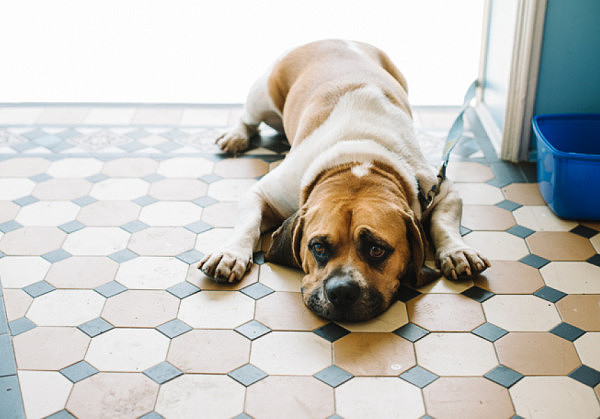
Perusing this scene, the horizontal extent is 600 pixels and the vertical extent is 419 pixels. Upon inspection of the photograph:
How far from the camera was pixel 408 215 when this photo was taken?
280cm

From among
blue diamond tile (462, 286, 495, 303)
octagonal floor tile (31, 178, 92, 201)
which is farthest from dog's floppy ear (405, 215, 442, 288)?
octagonal floor tile (31, 178, 92, 201)

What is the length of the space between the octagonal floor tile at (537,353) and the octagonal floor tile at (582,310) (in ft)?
0.50

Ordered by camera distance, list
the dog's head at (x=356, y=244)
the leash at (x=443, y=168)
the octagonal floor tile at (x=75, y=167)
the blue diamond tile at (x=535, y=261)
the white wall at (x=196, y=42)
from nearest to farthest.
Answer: the dog's head at (x=356, y=244), the blue diamond tile at (x=535, y=261), the leash at (x=443, y=168), the octagonal floor tile at (x=75, y=167), the white wall at (x=196, y=42)

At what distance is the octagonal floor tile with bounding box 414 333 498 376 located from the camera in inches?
98.7

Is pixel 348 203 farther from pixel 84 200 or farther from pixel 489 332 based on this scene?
pixel 84 200

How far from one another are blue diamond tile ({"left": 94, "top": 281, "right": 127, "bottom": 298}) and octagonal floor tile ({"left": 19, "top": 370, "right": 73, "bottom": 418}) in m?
0.52

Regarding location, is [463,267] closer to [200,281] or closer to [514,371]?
[514,371]

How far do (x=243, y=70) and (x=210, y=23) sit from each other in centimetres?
124

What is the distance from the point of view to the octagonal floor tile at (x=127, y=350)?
100 inches

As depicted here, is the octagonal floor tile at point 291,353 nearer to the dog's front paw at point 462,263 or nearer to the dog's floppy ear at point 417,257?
the dog's floppy ear at point 417,257

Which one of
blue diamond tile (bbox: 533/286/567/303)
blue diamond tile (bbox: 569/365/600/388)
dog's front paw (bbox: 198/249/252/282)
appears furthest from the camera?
dog's front paw (bbox: 198/249/252/282)

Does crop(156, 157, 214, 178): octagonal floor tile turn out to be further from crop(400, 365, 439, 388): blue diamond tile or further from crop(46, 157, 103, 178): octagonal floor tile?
crop(400, 365, 439, 388): blue diamond tile

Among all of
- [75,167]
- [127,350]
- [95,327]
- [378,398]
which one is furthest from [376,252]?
[75,167]

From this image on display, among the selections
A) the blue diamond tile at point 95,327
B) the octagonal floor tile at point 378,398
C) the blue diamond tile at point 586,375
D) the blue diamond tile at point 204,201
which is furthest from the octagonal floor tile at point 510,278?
the blue diamond tile at point 95,327
